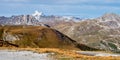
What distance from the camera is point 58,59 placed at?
7188 cm
